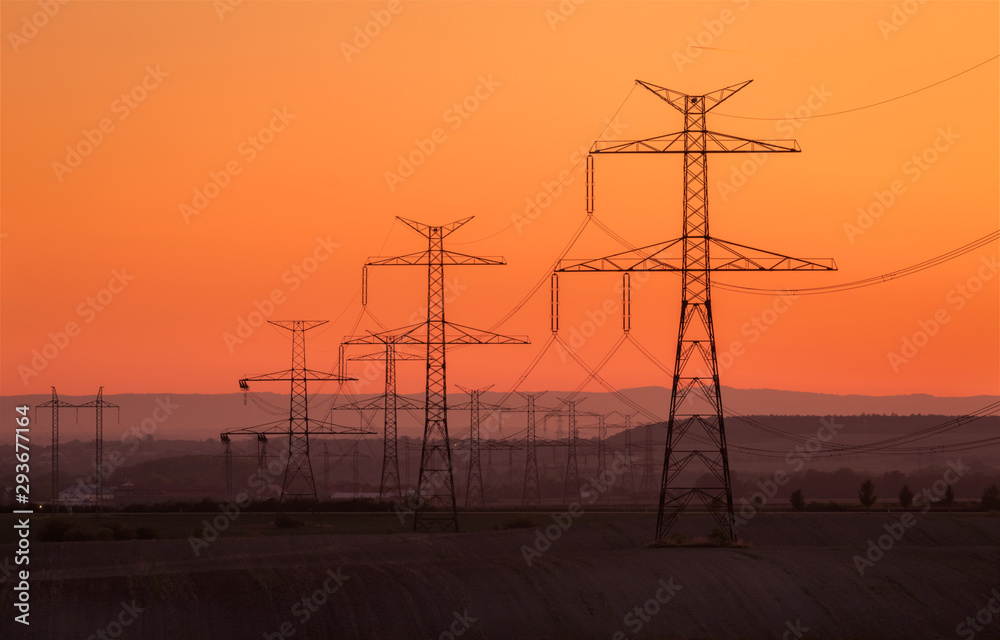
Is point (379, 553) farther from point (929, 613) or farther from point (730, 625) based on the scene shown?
point (929, 613)

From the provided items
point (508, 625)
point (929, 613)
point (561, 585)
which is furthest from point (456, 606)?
point (929, 613)
